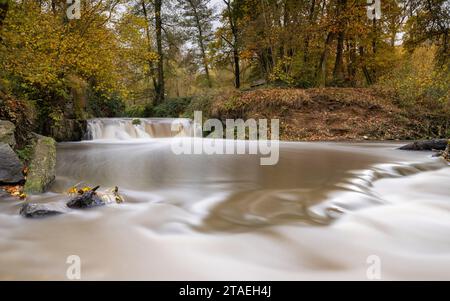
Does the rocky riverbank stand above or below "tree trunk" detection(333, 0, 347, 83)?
below

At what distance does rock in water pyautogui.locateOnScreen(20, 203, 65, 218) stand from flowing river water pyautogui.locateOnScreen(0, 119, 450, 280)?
0.12 meters

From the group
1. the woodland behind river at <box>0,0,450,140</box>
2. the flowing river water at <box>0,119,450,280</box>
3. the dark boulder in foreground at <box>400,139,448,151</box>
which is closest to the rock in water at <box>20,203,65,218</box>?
the flowing river water at <box>0,119,450,280</box>

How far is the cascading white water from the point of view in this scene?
14.5 m

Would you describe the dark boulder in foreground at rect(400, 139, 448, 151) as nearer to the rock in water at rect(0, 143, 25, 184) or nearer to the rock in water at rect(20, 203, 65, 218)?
the rock in water at rect(20, 203, 65, 218)

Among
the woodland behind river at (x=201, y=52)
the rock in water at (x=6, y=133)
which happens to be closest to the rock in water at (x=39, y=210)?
the rock in water at (x=6, y=133)

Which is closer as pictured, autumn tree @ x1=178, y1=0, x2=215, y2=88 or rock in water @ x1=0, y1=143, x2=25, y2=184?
rock in water @ x1=0, y1=143, x2=25, y2=184

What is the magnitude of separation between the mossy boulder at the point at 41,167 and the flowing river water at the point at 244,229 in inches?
9.1

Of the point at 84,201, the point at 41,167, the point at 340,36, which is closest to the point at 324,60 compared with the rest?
the point at 340,36

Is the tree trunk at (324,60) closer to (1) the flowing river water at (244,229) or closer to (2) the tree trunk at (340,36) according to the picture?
(2) the tree trunk at (340,36)

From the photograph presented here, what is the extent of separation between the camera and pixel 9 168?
483cm

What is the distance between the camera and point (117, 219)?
12.4 feet

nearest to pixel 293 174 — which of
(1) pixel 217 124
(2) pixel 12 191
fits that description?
(2) pixel 12 191
